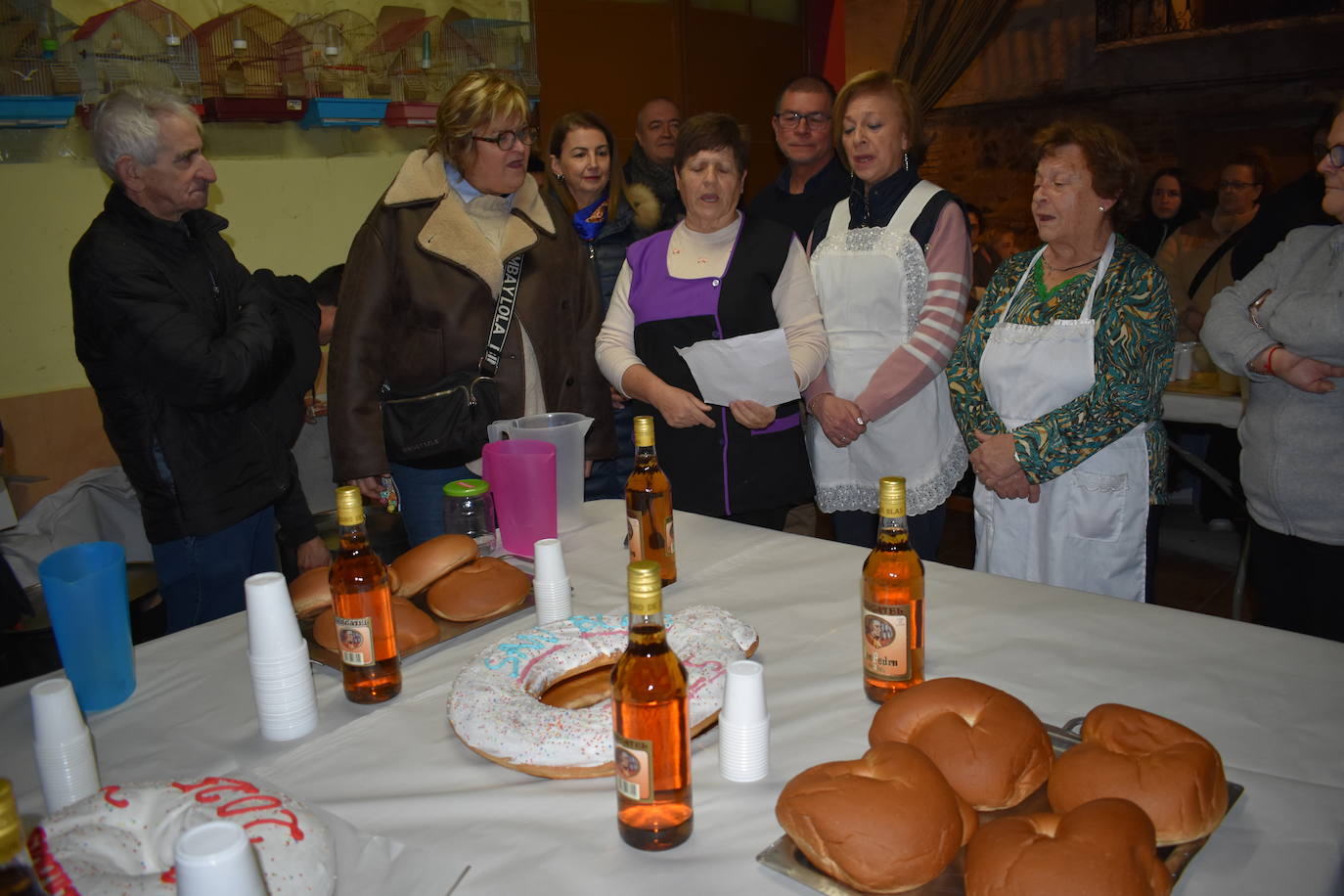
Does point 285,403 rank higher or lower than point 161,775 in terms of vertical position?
higher

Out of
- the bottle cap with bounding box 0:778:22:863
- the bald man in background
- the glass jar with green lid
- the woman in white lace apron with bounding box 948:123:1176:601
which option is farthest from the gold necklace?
the bottle cap with bounding box 0:778:22:863

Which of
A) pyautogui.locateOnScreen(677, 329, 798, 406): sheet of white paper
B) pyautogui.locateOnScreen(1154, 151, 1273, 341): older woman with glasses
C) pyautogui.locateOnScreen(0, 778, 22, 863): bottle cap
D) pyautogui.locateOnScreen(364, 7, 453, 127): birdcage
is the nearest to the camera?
pyautogui.locateOnScreen(0, 778, 22, 863): bottle cap

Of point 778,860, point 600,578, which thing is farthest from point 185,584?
point 778,860

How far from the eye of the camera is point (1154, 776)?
0.90 m

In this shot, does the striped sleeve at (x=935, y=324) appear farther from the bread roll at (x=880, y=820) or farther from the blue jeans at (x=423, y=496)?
the bread roll at (x=880, y=820)

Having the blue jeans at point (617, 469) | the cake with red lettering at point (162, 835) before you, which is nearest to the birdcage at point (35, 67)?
the blue jeans at point (617, 469)

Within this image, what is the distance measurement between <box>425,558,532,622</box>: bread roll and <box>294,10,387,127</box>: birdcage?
2954mm

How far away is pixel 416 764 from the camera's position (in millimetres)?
1138

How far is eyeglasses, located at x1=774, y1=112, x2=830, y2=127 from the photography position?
291 centimetres

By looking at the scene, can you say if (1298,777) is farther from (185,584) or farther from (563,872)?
(185,584)

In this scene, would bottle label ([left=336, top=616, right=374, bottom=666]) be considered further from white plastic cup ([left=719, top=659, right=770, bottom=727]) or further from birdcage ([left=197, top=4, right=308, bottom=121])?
birdcage ([left=197, top=4, right=308, bottom=121])

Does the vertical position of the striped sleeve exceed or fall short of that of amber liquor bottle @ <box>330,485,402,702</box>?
it exceeds it

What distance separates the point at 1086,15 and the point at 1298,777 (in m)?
7.20

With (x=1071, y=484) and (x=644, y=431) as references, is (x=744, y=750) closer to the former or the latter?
(x=644, y=431)
